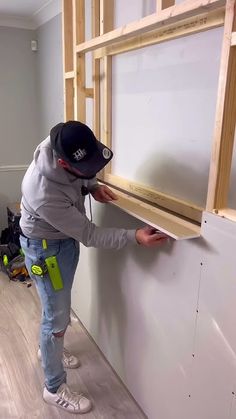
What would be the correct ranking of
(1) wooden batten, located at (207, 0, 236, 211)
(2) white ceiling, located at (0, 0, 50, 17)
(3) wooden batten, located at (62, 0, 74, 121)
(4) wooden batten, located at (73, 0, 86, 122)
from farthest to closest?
A: (2) white ceiling, located at (0, 0, 50, 17), (3) wooden batten, located at (62, 0, 74, 121), (4) wooden batten, located at (73, 0, 86, 122), (1) wooden batten, located at (207, 0, 236, 211)

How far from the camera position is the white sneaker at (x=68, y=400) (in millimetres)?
1748

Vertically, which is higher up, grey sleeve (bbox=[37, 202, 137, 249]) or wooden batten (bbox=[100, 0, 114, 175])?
wooden batten (bbox=[100, 0, 114, 175])

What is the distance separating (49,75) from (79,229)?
2.20 meters

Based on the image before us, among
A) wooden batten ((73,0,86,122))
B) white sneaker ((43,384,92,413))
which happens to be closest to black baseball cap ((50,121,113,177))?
wooden batten ((73,0,86,122))

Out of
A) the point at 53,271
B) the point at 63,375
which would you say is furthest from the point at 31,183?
the point at 63,375

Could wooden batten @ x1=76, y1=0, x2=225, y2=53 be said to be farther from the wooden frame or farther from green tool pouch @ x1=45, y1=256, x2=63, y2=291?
green tool pouch @ x1=45, y1=256, x2=63, y2=291

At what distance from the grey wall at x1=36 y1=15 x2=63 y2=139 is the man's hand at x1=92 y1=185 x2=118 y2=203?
140 cm

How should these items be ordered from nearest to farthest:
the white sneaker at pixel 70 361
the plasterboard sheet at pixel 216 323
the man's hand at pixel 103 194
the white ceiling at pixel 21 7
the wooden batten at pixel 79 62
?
the plasterboard sheet at pixel 216 323
the man's hand at pixel 103 194
the wooden batten at pixel 79 62
the white sneaker at pixel 70 361
the white ceiling at pixel 21 7

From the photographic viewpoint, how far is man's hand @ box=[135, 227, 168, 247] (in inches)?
52.7

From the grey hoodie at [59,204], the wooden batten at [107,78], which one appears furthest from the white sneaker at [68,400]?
the wooden batten at [107,78]

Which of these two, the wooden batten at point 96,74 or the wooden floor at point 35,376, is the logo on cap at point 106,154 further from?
the wooden floor at point 35,376

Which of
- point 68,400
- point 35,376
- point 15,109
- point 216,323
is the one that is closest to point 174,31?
point 216,323

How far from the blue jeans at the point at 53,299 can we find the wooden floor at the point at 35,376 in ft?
0.51

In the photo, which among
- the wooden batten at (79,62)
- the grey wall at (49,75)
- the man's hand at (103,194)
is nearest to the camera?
the man's hand at (103,194)
